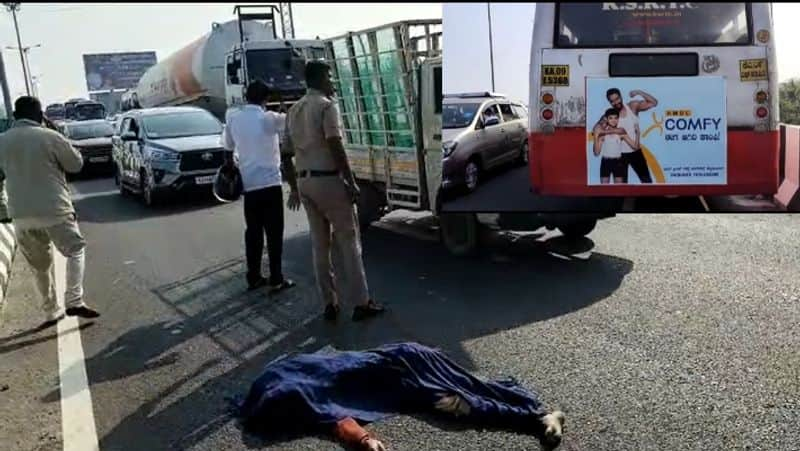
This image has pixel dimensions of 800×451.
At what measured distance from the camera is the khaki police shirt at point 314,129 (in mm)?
4762

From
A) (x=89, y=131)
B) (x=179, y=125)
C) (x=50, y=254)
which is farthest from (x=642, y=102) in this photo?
(x=89, y=131)

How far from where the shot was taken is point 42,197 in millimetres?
5504

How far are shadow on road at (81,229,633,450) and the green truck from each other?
0.77 metres

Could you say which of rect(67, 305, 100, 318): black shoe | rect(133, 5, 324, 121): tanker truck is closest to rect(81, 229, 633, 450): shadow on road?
rect(67, 305, 100, 318): black shoe

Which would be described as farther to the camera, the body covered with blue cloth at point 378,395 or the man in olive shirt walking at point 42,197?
the man in olive shirt walking at point 42,197

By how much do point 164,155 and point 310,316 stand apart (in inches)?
295

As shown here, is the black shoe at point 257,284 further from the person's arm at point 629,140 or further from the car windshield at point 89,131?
the car windshield at point 89,131

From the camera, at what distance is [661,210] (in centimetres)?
140

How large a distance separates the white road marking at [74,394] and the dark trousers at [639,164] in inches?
119

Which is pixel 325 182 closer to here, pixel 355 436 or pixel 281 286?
pixel 281 286

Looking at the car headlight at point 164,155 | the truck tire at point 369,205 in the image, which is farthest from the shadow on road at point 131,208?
the truck tire at point 369,205

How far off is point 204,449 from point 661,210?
2.65 m

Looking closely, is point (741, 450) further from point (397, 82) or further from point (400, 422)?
point (397, 82)

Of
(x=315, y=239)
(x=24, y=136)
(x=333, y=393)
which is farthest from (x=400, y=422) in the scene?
(x=24, y=136)
